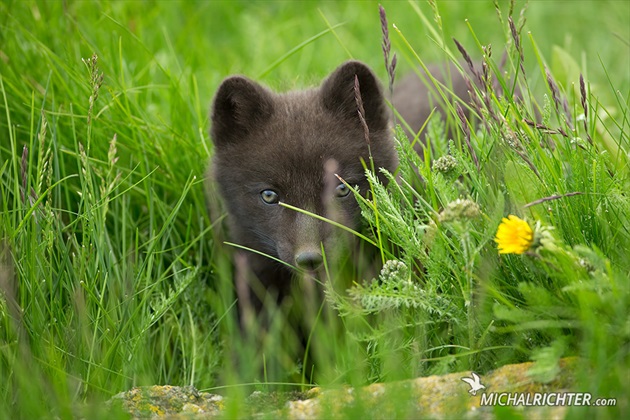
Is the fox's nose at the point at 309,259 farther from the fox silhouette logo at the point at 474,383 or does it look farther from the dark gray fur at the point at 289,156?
the fox silhouette logo at the point at 474,383

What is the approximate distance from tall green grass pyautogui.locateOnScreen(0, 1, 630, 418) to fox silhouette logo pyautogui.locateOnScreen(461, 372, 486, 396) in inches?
4.0

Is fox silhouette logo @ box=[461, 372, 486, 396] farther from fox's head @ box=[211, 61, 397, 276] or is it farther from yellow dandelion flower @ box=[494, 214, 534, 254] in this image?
fox's head @ box=[211, 61, 397, 276]

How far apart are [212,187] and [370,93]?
3.26 ft

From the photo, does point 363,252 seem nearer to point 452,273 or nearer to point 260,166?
point 260,166

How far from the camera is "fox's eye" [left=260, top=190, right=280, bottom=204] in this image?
3.75 metres

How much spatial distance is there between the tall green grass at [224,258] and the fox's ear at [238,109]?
15.5 inches

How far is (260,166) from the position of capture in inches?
149

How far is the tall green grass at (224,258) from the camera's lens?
2582mm

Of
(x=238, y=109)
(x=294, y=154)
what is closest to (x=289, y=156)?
(x=294, y=154)

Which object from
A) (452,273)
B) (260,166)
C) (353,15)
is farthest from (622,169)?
(353,15)

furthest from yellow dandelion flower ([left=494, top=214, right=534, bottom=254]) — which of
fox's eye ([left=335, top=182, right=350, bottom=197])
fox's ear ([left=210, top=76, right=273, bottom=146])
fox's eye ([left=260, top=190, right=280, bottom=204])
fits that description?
fox's ear ([left=210, top=76, right=273, bottom=146])

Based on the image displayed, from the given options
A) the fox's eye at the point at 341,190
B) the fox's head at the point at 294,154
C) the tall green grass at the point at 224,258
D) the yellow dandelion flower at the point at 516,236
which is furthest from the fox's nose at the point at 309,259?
the yellow dandelion flower at the point at 516,236

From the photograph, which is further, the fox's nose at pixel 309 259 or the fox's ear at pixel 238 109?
the fox's ear at pixel 238 109

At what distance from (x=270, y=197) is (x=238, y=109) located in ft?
1.72
